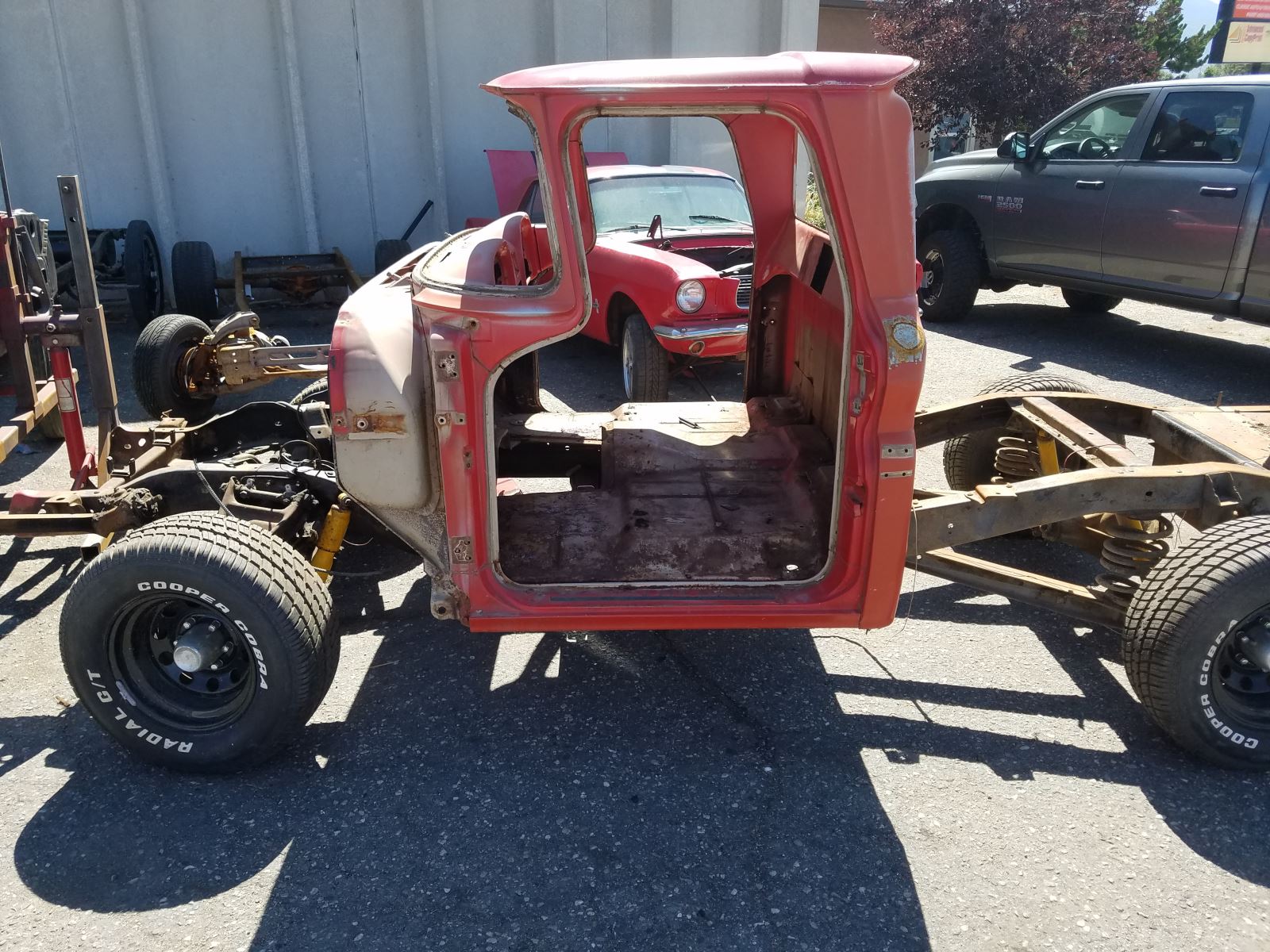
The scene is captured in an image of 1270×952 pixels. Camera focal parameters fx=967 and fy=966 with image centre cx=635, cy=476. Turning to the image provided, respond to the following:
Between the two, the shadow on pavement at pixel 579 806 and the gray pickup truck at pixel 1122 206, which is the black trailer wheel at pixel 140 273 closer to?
the shadow on pavement at pixel 579 806

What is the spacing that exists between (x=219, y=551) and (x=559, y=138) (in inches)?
62.5

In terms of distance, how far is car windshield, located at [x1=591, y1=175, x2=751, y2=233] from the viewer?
796 cm

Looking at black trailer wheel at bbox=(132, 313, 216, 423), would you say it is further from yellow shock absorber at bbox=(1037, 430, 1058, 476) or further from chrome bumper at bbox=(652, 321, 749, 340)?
yellow shock absorber at bbox=(1037, 430, 1058, 476)

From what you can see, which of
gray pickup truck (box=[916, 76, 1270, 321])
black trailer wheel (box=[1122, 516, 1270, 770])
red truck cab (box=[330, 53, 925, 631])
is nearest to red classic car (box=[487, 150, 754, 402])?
gray pickup truck (box=[916, 76, 1270, 321])

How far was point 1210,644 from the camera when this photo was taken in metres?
3.04

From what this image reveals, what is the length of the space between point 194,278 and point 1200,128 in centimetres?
867

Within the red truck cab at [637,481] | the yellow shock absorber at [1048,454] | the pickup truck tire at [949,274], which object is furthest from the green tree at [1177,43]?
the red truck cab at [637,481]

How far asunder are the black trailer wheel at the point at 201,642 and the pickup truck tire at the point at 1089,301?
9.26 metres

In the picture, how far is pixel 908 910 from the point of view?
2.64 m

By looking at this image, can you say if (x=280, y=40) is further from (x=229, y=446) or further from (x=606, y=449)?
(x=606, y=449)

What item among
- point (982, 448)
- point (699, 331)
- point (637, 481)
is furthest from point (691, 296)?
point (637, 481)

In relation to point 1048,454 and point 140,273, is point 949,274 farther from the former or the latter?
point 140,273

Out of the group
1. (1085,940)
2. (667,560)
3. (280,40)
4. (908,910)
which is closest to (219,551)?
(667,560)

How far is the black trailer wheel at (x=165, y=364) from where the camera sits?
5.52 metres
